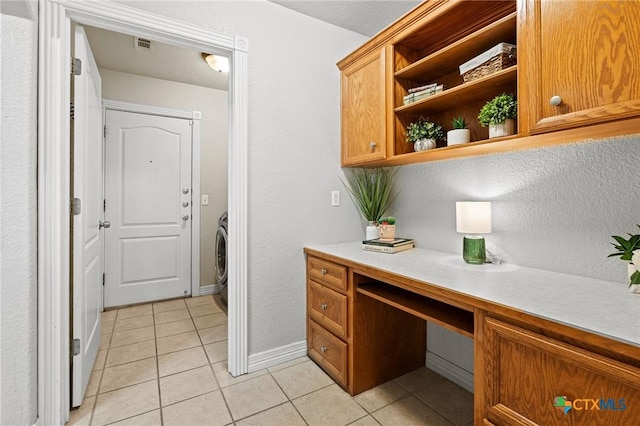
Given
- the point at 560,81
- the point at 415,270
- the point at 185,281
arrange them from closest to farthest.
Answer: the point at 560,81 → the point at 415,270 → the point at 185,281

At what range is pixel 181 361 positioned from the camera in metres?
2.14

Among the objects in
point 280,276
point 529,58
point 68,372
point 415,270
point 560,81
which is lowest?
point 68,372

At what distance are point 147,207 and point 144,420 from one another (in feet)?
7.73

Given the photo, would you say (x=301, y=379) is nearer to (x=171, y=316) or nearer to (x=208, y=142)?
(x=171, y=316)

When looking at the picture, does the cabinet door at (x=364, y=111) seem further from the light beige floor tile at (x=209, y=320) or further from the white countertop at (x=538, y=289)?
the light beige floor tile at (x=209, y=320)

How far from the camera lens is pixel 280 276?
214 cm

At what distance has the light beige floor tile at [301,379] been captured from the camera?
1813mm

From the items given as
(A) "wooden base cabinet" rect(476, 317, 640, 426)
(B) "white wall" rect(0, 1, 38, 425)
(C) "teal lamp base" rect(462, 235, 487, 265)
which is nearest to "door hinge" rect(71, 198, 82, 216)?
(B) "white wall" rect(0, 1, 38, 425)

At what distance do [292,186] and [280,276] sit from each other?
0.64 m

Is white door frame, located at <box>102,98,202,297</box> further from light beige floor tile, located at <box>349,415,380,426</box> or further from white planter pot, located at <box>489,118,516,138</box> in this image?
white planter pot, located at <box>489,118,516,138</box>

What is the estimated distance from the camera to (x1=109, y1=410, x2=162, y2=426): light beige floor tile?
1.54 metres

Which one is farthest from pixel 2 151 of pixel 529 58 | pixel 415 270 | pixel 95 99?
pixel 529 58

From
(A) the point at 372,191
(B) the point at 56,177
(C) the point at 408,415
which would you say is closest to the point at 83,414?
(B) the point at 56,177

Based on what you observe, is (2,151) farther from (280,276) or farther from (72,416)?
(280,276)
